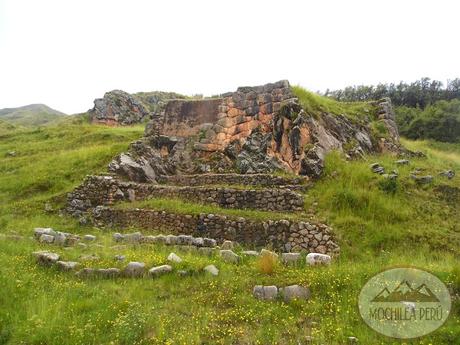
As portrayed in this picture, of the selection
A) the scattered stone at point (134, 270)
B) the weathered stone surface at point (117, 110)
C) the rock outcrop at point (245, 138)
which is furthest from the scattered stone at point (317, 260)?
the weathered stone surface at point (117, 110)

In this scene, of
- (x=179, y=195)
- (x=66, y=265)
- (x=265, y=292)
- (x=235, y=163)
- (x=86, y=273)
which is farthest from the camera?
(x=235, y=163)

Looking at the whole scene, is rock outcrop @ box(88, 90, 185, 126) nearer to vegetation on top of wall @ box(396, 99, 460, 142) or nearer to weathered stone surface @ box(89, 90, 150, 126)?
weathered stone surface @ box(89, 90, 150, 126)

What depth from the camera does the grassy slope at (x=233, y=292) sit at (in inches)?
273

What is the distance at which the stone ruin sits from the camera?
1396 cm

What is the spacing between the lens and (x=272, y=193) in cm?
1516

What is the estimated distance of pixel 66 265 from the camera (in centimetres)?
970

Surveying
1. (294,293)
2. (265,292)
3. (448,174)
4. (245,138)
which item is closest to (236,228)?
(265,292)

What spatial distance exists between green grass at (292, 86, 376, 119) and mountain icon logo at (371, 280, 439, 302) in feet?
42.4

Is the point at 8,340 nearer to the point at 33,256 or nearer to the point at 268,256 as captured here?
the point at 33,256

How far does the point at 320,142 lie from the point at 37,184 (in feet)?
42.2

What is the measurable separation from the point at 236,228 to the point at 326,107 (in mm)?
10547

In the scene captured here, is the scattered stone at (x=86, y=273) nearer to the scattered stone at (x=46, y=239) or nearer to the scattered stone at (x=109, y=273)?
the scattered stone at (x=109, y=273)

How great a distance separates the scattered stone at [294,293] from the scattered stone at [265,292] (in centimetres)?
15

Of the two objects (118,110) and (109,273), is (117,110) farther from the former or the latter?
(109,273)
